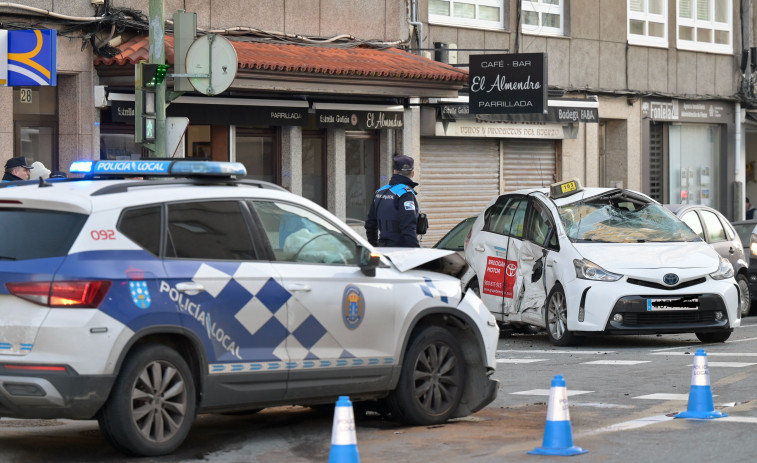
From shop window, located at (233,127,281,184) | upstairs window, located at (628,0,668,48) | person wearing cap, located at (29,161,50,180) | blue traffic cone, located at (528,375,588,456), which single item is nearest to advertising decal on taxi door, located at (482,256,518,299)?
person wearing cap, located at (29,161,50,180)

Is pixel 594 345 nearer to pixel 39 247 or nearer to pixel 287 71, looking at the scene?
pixel 287 71

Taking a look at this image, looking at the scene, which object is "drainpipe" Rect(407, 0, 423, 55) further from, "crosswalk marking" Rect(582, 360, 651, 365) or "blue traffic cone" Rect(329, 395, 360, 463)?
"blue traffic cone" Rect(329, 395, 360, 463)

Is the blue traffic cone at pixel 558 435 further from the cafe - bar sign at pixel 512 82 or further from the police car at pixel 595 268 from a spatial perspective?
the cafe - bar sign at pixel 512 82

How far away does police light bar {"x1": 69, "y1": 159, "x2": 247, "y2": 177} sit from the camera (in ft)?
28.9

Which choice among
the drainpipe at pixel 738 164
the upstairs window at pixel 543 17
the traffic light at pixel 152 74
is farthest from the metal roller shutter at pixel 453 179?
the traffic light at pixel 152 74

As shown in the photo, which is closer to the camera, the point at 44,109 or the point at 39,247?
the point at 39,247

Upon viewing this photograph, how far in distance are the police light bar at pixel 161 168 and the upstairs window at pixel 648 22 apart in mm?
21701

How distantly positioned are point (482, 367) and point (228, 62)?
22.0ft

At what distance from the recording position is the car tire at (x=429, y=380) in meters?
9.43

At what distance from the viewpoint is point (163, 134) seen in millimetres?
15617

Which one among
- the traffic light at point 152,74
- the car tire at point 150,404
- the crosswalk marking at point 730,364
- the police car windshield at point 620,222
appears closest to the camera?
the car tire at point 150,404

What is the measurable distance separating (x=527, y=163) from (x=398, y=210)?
1364cm

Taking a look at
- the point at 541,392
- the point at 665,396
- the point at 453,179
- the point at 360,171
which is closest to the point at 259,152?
the point at 360,171

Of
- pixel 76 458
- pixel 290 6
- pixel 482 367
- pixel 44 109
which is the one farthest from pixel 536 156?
pixel 76 458
